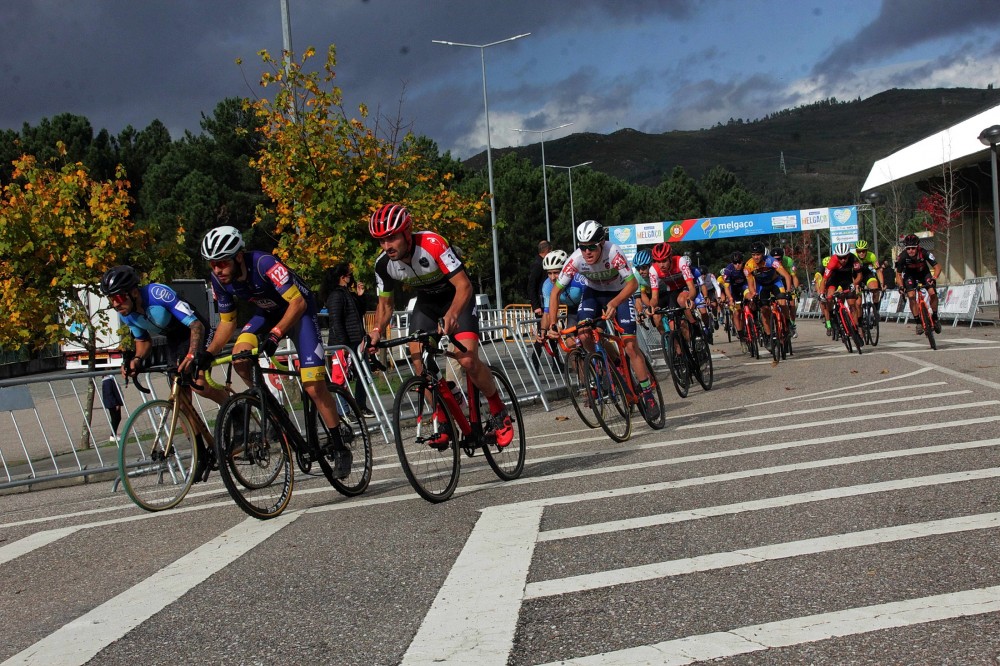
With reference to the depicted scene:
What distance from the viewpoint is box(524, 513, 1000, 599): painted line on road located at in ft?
14.7

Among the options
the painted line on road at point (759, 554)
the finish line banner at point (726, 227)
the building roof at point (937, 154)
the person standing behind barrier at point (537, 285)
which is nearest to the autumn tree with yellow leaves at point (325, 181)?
the person standing behind barrier at point (537, 285)

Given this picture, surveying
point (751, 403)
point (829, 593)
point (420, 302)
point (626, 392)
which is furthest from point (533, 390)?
point (829, 593)

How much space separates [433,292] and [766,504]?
2.81 metres

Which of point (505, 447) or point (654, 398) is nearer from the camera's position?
point (505, 447)

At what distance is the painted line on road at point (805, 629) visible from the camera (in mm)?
3518

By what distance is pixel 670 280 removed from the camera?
46.6 ft

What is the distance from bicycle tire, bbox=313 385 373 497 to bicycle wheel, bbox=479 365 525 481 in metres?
0.89

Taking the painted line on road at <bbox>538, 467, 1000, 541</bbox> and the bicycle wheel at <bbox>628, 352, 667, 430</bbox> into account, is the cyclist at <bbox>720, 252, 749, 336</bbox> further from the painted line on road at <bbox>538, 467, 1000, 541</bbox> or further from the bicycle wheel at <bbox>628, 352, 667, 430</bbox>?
the painted line on road at <bbox>538, 467, 1000, 541</bbox>

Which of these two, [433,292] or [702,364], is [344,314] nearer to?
[702,364]

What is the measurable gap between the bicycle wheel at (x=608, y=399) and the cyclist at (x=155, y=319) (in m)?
3.11

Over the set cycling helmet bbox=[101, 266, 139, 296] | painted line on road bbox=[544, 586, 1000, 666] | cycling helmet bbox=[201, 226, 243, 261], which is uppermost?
cycling helmet bbox=[201, 226, 243, 261]

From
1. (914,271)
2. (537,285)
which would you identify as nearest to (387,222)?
(537,285)

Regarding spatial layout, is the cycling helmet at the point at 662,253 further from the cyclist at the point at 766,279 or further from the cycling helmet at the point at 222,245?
the cycling helmet at the point at 222,245

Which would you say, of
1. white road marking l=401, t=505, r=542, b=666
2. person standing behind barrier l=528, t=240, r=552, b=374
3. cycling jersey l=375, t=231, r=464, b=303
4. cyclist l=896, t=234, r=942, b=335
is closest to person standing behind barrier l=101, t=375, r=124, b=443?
cycling jersey l=375, t=231, r=464, b=303
